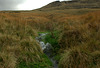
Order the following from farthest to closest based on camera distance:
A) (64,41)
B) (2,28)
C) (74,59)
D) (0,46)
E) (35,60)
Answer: (2,28) → (64,41) → (0,46) → (35,60) → (74,59)

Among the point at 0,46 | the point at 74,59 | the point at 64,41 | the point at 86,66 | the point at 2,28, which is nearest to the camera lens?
the point at 86,66

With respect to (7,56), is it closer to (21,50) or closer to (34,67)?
(21,50)

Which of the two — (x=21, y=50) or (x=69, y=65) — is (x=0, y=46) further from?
(x=69, y=65)

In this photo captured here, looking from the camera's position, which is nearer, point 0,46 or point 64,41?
point 0,46

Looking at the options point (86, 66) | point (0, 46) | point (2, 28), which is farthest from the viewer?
point (2, 28)

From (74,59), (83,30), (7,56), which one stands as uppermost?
(83,30)

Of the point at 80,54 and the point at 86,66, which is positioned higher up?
the point at 80,54

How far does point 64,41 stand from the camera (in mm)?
6098

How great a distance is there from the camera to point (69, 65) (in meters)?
4.12

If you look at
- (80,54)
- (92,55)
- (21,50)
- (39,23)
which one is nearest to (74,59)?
(80,54)

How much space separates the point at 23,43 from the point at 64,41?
240 centimetres

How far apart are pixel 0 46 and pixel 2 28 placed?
→ 2394mm

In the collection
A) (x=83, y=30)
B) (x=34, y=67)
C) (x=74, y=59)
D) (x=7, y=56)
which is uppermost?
(x=83, y=30)

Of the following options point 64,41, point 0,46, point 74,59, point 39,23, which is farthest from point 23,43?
point 39,23
